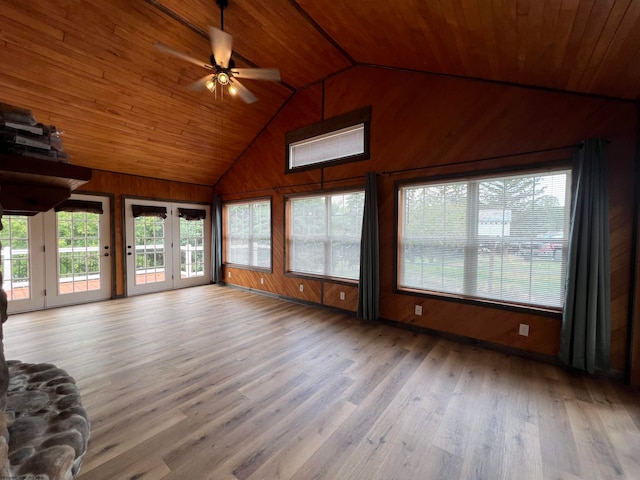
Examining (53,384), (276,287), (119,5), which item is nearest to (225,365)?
(53,384)

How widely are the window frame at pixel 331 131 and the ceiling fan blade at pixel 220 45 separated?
6.64 feet

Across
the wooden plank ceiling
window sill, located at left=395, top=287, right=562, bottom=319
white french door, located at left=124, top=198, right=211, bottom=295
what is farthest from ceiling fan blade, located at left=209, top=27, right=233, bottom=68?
white french door, located at left=124, top=198, right=211, bottom=295

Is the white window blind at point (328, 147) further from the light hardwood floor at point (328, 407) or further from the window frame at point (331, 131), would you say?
the light hardwood floor at point (328, 407)

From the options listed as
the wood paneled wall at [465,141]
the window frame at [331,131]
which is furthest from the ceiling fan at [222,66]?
the wood paneled wall at [465,141]

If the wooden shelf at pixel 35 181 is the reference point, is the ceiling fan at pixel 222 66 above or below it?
above

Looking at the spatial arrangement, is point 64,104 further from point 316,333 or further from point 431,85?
point 431,85

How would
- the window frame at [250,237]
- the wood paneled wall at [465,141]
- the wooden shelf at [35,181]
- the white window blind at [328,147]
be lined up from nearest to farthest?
the wooden shelf at [35,181]
the wood paneled wall at [465,141]
the white window blind at [328,147]
the window frame at [250,237]

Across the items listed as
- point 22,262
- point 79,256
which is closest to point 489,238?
point 79,256

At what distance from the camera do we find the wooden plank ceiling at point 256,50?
201 cm

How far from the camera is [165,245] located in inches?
239

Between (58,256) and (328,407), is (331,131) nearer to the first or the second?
(328,407)

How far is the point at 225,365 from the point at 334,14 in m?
3.89

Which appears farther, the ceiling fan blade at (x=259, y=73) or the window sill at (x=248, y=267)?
the window sill at (x=248, y=267)

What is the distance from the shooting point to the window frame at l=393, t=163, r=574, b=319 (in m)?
2.77
